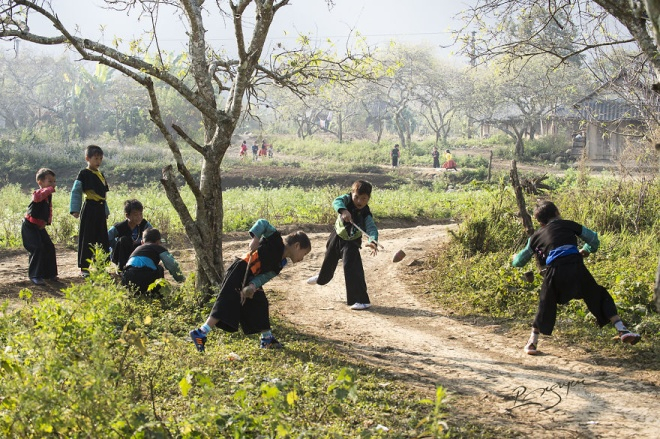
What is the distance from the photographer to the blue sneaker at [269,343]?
21.3ft

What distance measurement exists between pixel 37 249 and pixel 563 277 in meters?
6.60

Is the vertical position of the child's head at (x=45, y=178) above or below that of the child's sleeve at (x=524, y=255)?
above

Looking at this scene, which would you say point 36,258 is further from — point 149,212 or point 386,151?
point 386,151

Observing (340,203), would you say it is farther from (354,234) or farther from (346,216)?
(354,234)

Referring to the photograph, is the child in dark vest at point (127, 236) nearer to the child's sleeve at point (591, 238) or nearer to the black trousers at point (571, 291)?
the black trousers at point (571, 291)

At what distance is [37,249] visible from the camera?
9.30 meters

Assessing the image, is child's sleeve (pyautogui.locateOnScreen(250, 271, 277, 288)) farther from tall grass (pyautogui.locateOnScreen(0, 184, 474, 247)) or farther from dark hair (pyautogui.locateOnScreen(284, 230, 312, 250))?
tall grass (pyautogui.locateOnScreen(0, 184, 474, 247))

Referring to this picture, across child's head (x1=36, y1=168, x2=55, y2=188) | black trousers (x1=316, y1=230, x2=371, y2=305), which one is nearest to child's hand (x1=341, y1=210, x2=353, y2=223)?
black trousers (x1=316, y1=230, x2=371, y2=305)

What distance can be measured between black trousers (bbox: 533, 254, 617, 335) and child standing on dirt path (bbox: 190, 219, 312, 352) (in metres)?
2.17

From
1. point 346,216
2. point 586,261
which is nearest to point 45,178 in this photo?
point 346,216

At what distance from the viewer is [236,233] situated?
47.0ft

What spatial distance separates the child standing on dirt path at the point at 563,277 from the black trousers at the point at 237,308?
2.45m

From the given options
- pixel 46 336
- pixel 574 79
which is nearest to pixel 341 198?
pixel 46 336

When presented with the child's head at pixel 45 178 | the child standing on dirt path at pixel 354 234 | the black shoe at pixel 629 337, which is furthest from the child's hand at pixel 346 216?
the child's head at pixel 45 178
